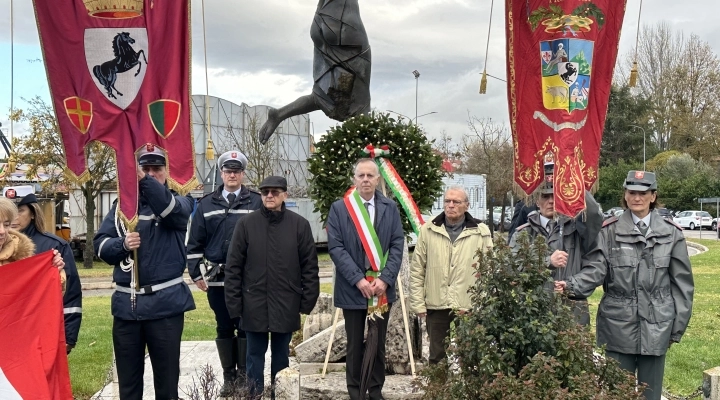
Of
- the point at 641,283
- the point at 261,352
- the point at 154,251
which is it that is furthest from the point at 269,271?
the point at 641,283

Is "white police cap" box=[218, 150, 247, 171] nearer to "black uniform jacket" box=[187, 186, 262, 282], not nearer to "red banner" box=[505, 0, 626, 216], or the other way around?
"black uniform jacket" box=[187, 186, 262, 282]

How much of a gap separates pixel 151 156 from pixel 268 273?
Answer: 4.12 ft

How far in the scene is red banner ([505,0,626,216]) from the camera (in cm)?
478

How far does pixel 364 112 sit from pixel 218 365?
3268 millimetres

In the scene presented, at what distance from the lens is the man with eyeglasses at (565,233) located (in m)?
4.55

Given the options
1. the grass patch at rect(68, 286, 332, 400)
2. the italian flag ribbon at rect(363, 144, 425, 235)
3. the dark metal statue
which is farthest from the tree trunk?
→ the italian flag ribbon at rect(363, 144, 425, 235)

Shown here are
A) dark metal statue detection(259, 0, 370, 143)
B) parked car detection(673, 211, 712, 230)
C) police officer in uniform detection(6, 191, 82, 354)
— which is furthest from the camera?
parked car detection(673, 211, 712, 230)

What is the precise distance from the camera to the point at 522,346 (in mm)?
3471

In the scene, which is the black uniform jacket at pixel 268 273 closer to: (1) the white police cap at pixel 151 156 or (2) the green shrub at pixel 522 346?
(1) the white police cap at pixel 151 156

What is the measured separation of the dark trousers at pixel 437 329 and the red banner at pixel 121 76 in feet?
7.17

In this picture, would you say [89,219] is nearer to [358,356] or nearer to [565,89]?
[358,356]

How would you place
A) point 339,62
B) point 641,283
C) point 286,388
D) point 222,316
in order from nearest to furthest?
point 641,283
point 286,388
point 222,316
point 339,62

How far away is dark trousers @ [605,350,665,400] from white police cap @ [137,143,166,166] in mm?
3483

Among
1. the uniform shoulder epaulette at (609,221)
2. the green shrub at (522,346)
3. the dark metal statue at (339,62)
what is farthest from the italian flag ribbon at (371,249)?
the dark metal statue at (339,62)
